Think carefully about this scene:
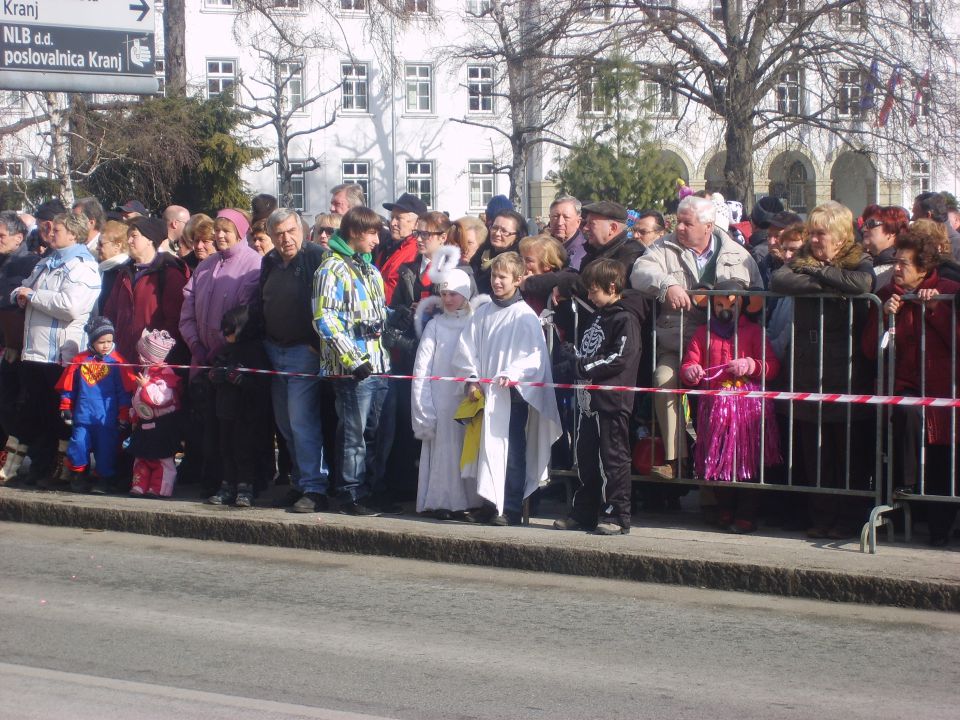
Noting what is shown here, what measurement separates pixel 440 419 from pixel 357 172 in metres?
42.3

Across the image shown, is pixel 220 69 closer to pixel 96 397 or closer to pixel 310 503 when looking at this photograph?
pixel 96 397

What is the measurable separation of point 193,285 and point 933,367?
489 centimetres

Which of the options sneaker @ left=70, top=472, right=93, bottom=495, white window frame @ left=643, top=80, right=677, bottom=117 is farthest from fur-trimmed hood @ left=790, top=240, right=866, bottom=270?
white window frame @ left=643, top=80, right=677, bottom=117

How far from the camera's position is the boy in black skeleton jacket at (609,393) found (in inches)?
297

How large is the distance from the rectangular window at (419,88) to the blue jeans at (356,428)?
42.3m

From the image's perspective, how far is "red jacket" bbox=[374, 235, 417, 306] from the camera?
357 inches

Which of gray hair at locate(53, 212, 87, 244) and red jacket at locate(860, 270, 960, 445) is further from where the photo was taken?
gray hair at locate(53, 212, 87, 244)

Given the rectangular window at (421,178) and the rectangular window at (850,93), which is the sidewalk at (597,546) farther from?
the rectangular window at (421,178)

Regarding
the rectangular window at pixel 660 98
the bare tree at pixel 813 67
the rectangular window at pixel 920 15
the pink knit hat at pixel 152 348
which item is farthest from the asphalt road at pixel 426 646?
the rectangular window at pixel 660 98

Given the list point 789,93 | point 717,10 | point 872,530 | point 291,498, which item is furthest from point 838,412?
point 789,93

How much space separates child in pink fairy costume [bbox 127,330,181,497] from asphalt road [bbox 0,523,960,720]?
1.43m

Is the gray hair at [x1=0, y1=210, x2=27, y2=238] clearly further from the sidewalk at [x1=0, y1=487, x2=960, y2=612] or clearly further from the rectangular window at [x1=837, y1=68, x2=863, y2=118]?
the rectangular window at [x1=837, y1=68, x2=863, y2=118]

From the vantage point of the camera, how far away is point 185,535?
8430mm

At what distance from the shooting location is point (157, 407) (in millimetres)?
8977
